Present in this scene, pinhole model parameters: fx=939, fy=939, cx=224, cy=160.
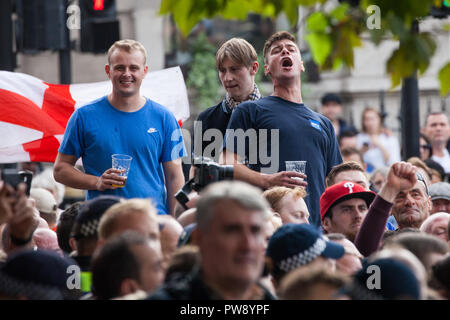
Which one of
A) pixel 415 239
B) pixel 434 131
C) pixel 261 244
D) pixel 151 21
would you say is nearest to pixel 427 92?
pixel 151 21

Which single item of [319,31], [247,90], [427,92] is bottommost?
Result: [427,92]

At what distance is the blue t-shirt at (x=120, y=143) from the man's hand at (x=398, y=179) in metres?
1.66

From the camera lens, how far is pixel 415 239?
5.00 m

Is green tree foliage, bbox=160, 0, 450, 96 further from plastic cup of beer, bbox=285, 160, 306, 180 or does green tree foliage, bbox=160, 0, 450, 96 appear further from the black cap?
plastic cup of beer, bbox=285, 160, 306, 180

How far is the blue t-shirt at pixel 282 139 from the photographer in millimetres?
6594

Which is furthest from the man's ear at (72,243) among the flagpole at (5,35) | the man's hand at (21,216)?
the flagpole at (5,35)

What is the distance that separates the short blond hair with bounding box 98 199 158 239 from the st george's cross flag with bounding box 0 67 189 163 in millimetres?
4166

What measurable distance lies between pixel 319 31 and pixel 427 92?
59.7ft

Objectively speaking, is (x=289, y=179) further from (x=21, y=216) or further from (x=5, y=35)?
(x=5, y=35)

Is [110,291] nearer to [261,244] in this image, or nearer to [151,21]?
[261,244]

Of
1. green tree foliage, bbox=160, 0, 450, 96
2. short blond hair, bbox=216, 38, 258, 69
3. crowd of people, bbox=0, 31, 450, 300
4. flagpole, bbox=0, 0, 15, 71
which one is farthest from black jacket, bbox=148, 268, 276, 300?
flagpole, bbox=0, 0, 15, 71

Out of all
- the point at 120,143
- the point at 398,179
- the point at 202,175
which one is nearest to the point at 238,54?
the point at 120,143

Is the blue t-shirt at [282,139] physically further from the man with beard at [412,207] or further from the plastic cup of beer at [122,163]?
the man with beard at [412,207]
